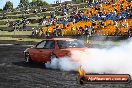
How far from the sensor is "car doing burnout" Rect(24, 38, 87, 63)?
17.8 metres

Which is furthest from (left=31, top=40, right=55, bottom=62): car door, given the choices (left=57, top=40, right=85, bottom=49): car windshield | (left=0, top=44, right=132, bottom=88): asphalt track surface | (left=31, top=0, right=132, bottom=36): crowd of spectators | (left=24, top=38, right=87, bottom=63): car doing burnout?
(left=31, top=0, right=132, bottom=36): crowd of spectators

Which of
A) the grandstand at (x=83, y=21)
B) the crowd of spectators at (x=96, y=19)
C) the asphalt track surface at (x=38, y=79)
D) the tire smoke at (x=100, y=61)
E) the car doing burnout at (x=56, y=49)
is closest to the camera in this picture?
the asphalt track surface at (x=38, y=79)

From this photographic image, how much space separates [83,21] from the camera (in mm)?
42219

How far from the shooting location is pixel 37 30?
153 feet

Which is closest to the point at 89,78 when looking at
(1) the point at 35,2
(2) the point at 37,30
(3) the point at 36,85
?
(3) the point at 36,85

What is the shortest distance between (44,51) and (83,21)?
77.2ft

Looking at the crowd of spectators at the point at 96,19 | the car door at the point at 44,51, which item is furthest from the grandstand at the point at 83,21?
the car door at the point at 44,51

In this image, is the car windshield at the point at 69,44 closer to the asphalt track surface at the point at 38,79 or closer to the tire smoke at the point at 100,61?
the tire smoke at the point at 100,61

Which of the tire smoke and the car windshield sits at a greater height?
the car windshield

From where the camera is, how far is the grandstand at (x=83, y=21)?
1432 inches

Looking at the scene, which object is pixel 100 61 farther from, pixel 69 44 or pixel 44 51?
pixel 44 51

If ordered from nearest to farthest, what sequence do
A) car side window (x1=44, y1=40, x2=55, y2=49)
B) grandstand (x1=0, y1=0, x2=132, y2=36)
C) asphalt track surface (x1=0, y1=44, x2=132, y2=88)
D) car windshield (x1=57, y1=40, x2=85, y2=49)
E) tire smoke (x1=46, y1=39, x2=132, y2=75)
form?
asphalt track surface (x1=0, y1=44, x2=132, y2=88) < tire smoke (x1=46, y1=39, x2=132, y2=75) < car windshield (x1=57, y1=40, x2=85, y2=49) < car side window (x1=44, y1=40, x2=55, y2=49) < grandstand (x1=0, y1=0, x2=132, y2=36)

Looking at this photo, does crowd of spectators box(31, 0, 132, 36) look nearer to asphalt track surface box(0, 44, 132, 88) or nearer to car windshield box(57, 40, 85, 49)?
car windshield box(57, 40, 85, 49)

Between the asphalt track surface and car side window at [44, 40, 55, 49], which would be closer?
the asphalt track surface
